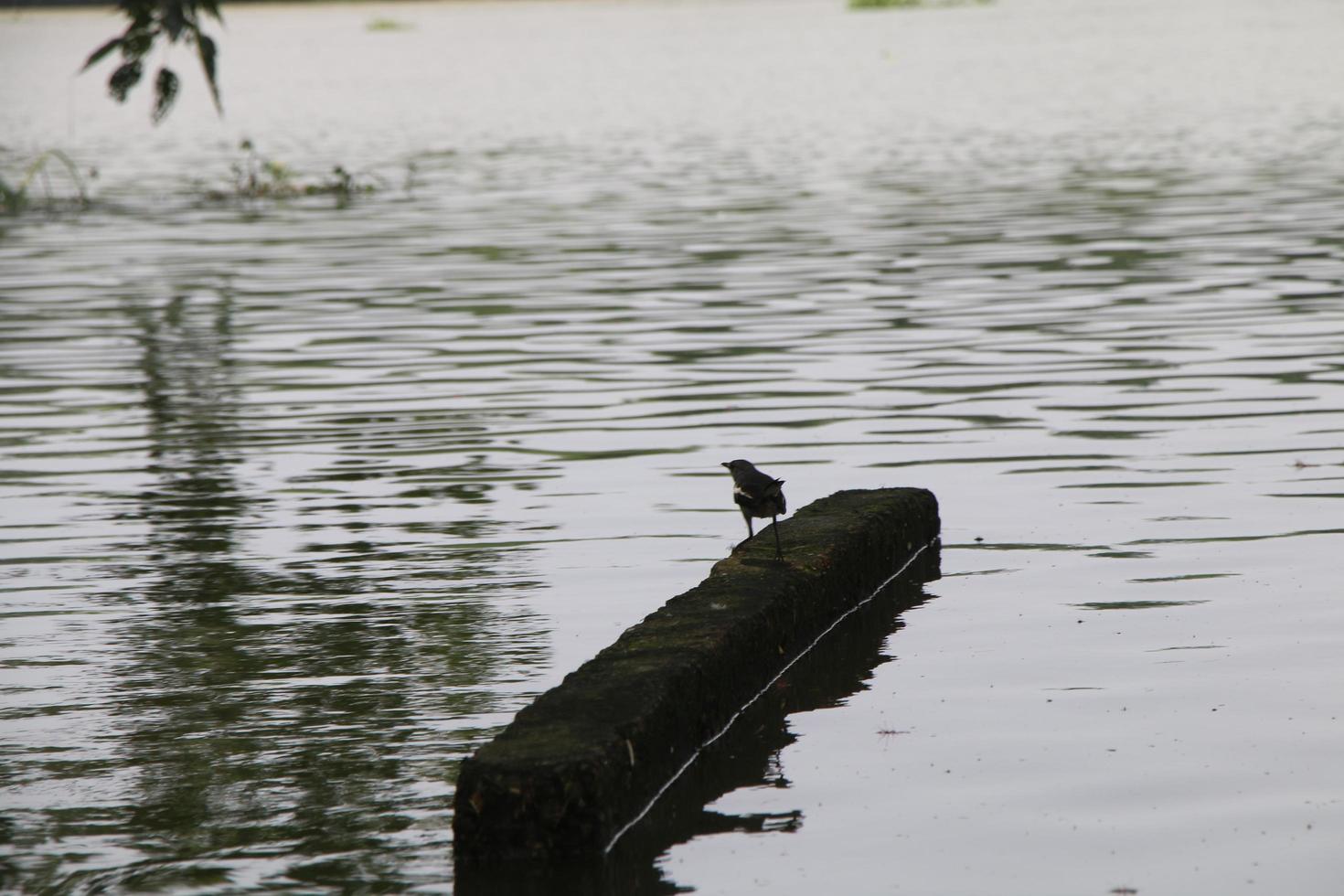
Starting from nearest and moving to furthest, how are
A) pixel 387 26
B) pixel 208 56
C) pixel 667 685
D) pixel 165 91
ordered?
pixel 208 56
pixel 165 91
pixel 667 685
pixel 387 26

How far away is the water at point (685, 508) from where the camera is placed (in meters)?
6.67

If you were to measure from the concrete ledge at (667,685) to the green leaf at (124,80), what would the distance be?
2327 mm

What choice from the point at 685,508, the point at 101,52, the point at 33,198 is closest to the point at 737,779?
the point at 101,52

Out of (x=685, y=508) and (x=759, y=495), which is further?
(x=685, y=508)

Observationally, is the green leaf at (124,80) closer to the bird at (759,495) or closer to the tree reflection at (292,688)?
the tree reflection at (292,688)

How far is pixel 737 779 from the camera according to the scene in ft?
23.2

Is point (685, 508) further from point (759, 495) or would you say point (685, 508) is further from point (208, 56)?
point (208, 56)

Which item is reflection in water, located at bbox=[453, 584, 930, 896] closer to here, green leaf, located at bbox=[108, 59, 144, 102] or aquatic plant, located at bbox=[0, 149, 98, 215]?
green leaf, located at bbox=[108, 59, 144, 102]

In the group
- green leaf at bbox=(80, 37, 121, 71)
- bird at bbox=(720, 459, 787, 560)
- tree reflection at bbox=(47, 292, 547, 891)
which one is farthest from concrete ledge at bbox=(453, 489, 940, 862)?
green leaf at bbox=(80, 37, 121, 71)

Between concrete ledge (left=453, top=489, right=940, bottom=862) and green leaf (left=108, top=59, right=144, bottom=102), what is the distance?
2.33m

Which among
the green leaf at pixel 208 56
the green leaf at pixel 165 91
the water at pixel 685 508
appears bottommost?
the water at pixel 685 508

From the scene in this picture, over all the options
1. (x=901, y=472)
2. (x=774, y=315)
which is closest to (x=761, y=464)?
(x=901, y=472)

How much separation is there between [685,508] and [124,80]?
5.95 m

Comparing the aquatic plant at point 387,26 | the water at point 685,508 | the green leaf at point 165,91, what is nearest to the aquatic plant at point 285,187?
the water at point 685,508
